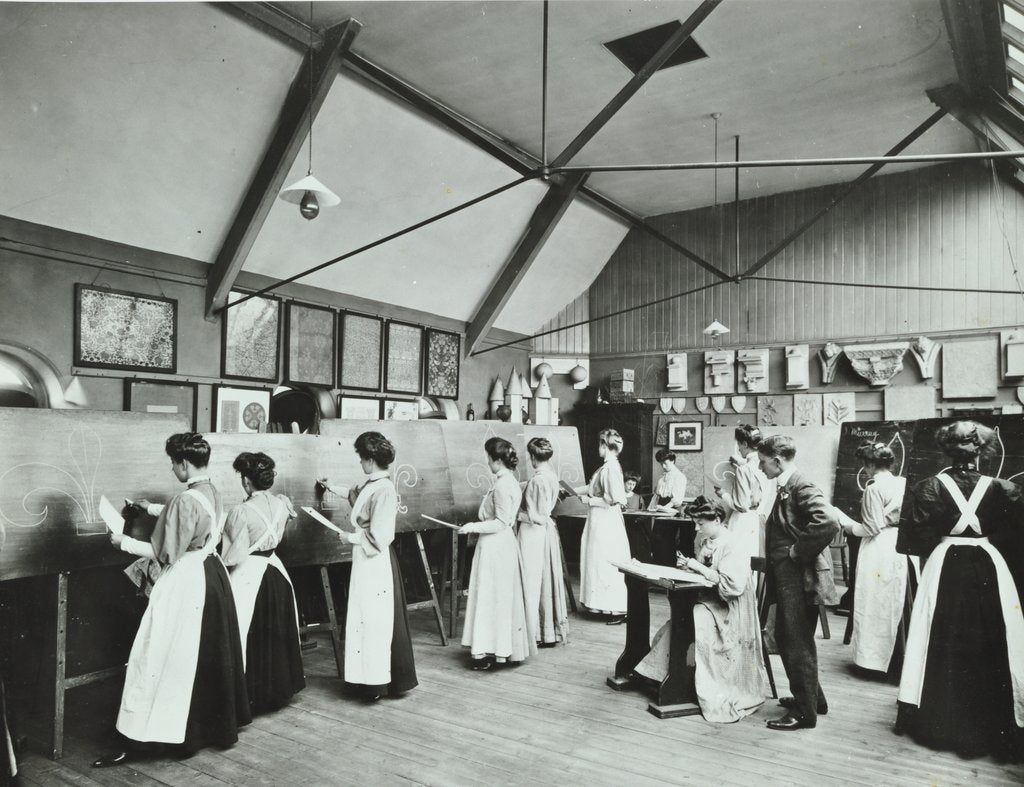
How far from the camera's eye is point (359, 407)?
27.9 feet

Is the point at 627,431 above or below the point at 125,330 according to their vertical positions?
below

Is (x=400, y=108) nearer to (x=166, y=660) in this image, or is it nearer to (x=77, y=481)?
(x=77, y=481)

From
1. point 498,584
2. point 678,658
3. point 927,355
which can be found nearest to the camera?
point 678,658

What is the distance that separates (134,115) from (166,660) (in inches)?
166

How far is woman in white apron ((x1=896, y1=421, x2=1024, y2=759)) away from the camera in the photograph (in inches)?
148

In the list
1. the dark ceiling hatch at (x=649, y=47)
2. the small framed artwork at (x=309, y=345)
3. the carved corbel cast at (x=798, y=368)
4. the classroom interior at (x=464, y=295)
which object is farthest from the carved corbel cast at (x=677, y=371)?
the small framed artwork at (x=309, y=345)

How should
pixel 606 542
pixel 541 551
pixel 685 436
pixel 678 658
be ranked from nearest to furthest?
pixel 678 658, pixel 541 551, pixel 606 542, pixel 685 436

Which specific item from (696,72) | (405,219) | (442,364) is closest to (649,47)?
(696,72)

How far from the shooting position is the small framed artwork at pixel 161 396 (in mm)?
6223

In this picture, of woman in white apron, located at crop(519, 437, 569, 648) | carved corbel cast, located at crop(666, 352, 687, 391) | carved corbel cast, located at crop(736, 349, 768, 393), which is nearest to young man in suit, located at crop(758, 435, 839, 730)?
woman in white apron, located at crop(519, 437, 569, 648)

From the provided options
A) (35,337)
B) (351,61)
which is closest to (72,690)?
(35,337)

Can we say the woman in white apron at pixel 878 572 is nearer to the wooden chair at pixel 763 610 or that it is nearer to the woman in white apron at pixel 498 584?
the wooden chair at pixel 763 610

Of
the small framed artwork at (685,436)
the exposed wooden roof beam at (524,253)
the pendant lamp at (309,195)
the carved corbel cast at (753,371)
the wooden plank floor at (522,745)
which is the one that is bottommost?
the wooden plank floor at (522,745)

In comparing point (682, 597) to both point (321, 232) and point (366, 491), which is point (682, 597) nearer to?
point (366, 491)
